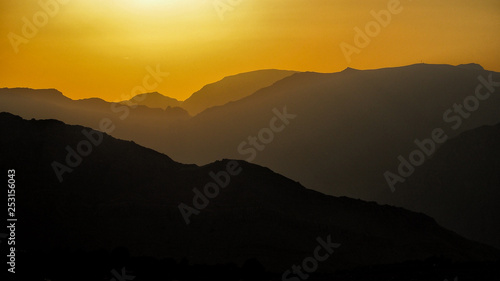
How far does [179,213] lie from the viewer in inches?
2360

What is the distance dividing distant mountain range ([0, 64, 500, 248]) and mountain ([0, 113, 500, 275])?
2959 inches

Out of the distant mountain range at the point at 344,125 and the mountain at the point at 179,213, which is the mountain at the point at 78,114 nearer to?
the distant mountain range at the point at 344,125

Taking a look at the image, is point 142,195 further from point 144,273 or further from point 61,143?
point 144,273

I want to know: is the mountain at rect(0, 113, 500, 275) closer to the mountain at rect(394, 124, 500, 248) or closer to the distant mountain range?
the mountain at rect(394, 124, 500, 248)

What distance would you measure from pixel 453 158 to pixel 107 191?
100 meters

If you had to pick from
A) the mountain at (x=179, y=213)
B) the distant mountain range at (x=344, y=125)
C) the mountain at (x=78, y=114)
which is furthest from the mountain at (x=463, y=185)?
the mountain at (x=78, y=114)

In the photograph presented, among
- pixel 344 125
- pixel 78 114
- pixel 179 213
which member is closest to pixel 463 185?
pixel 344 125

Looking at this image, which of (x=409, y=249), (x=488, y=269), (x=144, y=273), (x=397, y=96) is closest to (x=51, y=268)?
(x=144, y=273)

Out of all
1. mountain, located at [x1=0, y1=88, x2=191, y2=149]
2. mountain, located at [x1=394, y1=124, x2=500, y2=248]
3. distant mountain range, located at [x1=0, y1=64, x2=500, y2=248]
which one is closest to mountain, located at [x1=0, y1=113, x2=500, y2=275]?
mountain, located at [x1=394, y1=124, x2=500, y2=248]

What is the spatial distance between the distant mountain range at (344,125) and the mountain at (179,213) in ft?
247

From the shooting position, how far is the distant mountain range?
16238 centimetres

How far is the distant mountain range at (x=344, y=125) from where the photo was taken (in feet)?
533

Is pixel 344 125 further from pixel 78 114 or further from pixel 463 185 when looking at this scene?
pixel 78 114

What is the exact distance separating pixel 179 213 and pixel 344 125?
415ft
